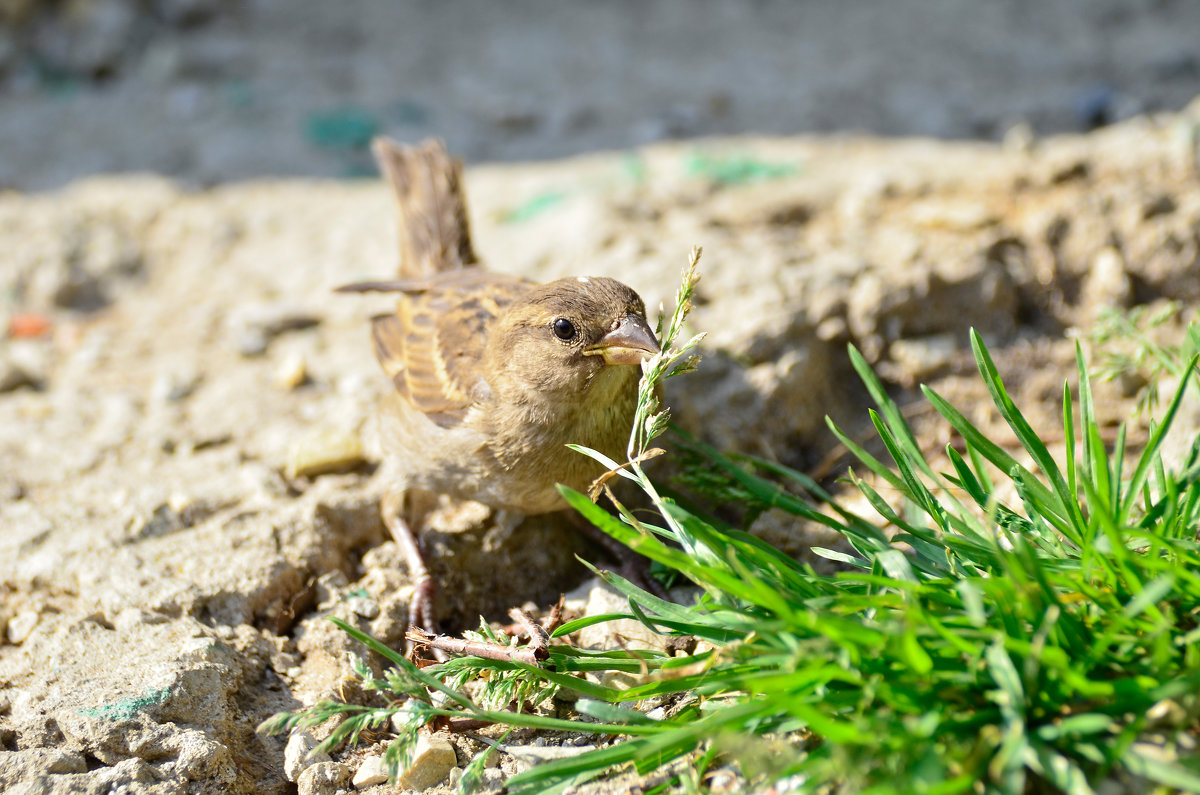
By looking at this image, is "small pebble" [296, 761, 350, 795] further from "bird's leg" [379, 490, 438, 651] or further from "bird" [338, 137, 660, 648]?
"bird" [338, 137, 660, 648]

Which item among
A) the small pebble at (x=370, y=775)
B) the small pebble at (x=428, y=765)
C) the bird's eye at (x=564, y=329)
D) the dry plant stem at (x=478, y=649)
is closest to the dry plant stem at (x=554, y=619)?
the dry plant stem at (x=478, y=649)

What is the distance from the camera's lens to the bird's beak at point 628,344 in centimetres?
269

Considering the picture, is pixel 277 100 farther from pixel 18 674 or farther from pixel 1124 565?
pixel 1124 565

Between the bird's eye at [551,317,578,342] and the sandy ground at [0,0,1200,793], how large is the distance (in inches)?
26.0

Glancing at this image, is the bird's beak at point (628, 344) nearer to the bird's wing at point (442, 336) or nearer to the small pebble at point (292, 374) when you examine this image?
the bird's wing at point (442, 336)

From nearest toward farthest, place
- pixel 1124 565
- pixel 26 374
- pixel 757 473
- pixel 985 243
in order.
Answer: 1. pixel 1124 565
2. pixel 757 473
3. pixel 985 243
4. pixel 26 374

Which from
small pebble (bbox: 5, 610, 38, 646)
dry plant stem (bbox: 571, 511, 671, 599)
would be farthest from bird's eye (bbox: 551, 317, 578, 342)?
small pebble (bbox: 5, 610, 38, 646)

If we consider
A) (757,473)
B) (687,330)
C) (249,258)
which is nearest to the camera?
(757,473)

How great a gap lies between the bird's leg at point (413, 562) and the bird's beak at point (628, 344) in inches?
33.7

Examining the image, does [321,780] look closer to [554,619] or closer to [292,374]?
[554,619]

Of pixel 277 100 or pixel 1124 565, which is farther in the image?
pixel 277 100

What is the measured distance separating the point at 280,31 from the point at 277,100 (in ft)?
3.66

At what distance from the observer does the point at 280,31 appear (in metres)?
6.96

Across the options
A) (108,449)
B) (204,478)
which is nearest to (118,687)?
(204,478)
